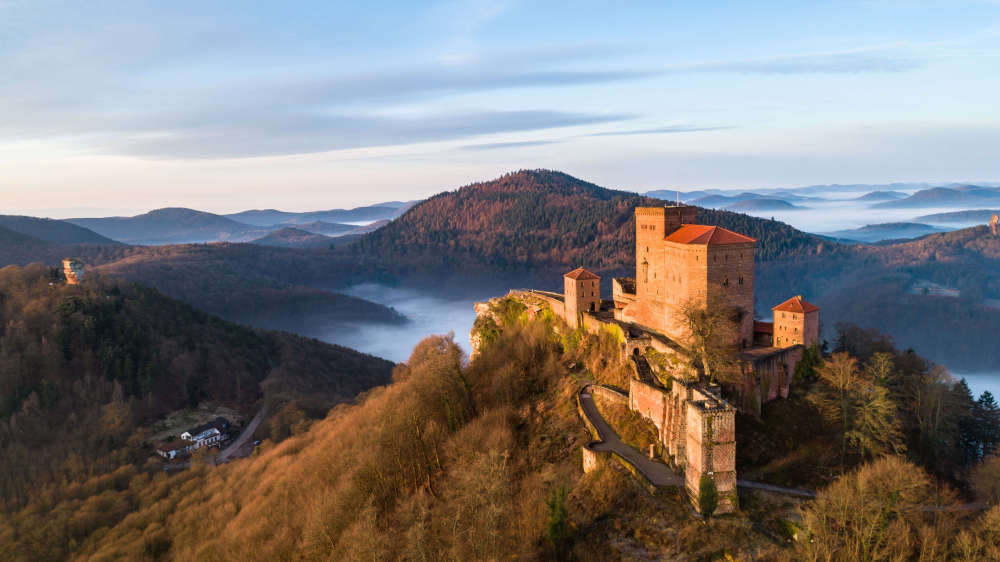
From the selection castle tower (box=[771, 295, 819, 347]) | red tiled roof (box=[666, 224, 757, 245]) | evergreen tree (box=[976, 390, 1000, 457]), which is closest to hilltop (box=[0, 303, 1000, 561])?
evergreen tree (box=[976, 390, 1000, 457])

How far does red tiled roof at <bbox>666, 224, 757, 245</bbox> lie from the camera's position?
39.7 m

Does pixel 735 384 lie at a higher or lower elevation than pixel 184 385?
higher

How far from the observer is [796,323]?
131ft

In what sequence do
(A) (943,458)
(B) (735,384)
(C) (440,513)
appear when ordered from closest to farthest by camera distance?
(C) (440,513)
(B) (735,384)
(A) (943,458)

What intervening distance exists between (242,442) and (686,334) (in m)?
74.4

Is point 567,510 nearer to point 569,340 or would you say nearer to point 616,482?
point 616,482

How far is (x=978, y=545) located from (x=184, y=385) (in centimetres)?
11101

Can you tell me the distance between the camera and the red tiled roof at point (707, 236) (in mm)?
39688

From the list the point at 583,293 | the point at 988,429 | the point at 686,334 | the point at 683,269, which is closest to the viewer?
the point at 686,334

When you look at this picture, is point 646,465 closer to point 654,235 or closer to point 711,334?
point 711,334

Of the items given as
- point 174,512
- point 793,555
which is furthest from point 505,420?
point 174,512

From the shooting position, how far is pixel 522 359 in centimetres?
5347

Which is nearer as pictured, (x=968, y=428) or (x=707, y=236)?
(x=707, y=236)

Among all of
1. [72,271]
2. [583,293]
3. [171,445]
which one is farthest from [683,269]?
[72,271]
